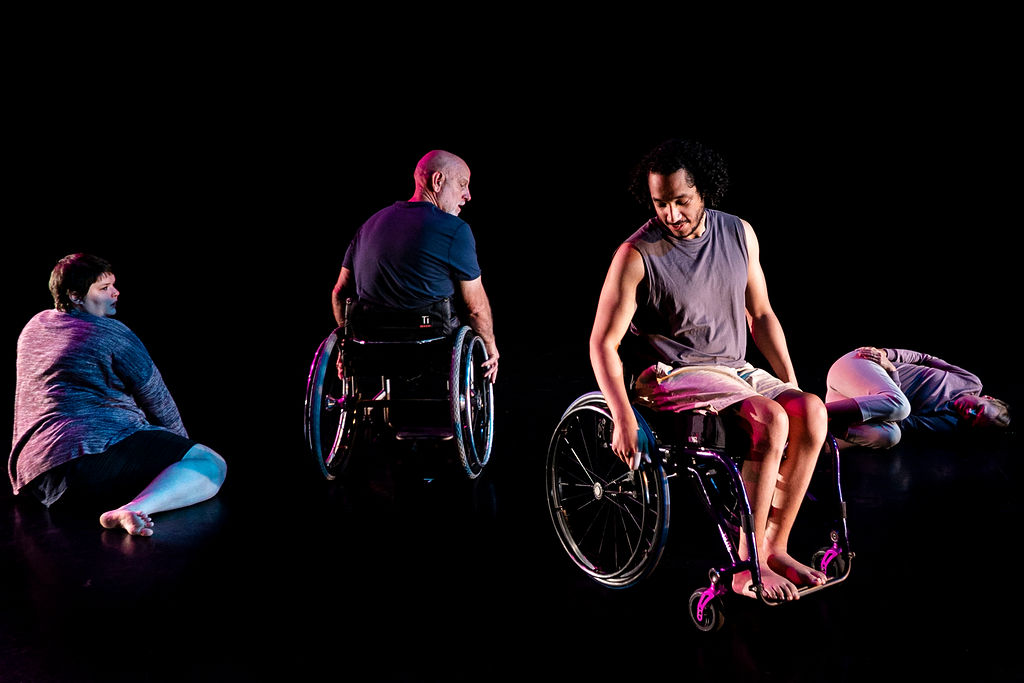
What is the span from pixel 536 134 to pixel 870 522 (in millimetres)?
4489

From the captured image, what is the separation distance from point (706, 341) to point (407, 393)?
144 cm

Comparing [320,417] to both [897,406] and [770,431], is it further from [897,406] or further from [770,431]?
[897,406]

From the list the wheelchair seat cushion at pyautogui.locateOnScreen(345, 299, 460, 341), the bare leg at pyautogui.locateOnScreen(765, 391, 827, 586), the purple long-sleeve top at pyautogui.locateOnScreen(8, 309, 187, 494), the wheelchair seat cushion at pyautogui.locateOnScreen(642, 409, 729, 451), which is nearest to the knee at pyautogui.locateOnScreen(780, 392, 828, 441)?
the bare leg at pyautogui.locateOnScreen(765, 391, 827, 586)

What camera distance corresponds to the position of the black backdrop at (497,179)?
632 cm

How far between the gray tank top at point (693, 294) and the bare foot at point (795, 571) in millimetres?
471

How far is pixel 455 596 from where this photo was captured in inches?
93.0

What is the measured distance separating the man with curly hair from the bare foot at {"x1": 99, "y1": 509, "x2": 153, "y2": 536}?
1.49 metres

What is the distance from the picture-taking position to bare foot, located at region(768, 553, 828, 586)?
6.91 feet

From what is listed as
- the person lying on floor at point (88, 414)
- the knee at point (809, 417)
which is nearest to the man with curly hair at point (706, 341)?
the knee at point (809, 417)

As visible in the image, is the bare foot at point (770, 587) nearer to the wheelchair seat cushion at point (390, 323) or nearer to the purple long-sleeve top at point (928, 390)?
the wheelchair seat cushion at point (390, 323)

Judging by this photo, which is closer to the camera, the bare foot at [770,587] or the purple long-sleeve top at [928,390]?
the bare foot at [770,587]

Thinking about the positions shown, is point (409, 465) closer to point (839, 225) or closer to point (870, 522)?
point (870, 522)

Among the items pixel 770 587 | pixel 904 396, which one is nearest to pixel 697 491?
pixel 770 587

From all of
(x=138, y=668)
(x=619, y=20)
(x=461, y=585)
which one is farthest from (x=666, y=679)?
(x=619, y=20)
